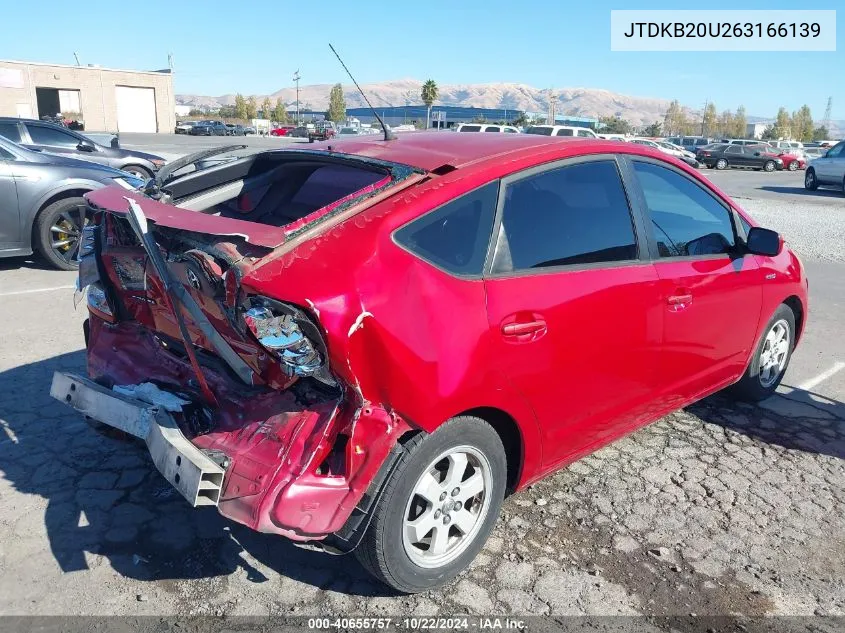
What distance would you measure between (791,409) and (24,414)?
16.1 ft

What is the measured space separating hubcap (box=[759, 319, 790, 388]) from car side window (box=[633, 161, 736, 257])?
3.10 feet

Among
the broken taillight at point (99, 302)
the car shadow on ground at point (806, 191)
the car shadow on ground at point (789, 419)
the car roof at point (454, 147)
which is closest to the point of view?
the car roof at point (454, 147)

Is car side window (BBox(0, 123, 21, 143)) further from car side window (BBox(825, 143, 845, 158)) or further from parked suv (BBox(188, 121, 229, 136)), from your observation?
parked suv (BBox(188, 121, 229, 136))

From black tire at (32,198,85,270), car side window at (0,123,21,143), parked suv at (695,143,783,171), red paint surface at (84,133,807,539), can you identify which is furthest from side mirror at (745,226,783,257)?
parked suv at (695,143,783,171)

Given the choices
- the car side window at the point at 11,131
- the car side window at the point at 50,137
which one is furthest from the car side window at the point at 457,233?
the car side window at the point at 50,137

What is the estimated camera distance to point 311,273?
247 cm

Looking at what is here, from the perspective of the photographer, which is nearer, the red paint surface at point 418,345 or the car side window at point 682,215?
the red paint surface at point 418,345

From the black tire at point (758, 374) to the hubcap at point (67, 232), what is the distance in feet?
22.4

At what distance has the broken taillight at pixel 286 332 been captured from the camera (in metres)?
2.43

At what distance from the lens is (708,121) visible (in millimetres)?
120000

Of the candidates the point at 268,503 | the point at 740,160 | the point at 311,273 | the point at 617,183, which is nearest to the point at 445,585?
the point at 268,503

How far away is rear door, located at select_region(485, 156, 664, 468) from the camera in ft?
9.45

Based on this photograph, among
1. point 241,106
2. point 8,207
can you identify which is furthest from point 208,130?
point 8,207

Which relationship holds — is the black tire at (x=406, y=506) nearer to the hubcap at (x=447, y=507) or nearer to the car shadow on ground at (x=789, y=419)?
the hubcap at (x=447, y=507)
